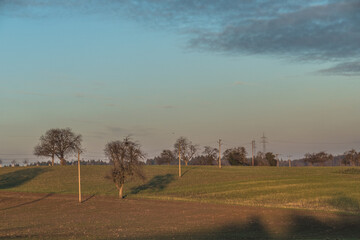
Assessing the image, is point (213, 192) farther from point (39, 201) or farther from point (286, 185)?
point (39, 201)

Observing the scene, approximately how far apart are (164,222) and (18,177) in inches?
2985

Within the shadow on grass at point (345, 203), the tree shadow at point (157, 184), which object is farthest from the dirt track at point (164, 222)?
the tree shadow at point (157, 184)

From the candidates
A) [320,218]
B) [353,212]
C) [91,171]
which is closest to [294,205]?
[353,212]

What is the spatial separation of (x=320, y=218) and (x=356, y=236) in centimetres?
1086

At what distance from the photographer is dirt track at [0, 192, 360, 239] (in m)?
33.8

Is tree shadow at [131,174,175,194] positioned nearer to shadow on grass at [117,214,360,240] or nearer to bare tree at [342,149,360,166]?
shadow on grass at [117,214,360,240]

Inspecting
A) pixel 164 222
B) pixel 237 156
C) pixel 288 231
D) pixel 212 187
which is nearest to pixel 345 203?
pixel 288 231

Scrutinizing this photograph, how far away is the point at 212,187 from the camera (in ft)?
269

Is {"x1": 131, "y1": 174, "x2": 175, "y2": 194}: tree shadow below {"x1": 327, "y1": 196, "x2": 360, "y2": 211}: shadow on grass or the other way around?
the other way around

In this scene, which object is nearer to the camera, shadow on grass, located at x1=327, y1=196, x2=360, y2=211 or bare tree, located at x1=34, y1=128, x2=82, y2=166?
shadow on grass, located at x1=327, y1=196, x2=360, y2=211

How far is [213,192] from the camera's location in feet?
245

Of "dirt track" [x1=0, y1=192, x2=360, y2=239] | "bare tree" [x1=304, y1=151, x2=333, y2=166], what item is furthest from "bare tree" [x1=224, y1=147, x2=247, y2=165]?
"dirt track" [x1=0, y1=192, x2=360, y2=239]

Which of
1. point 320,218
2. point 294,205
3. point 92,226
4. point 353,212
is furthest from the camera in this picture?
point 294,205

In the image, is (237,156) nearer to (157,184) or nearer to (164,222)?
(157,184)
